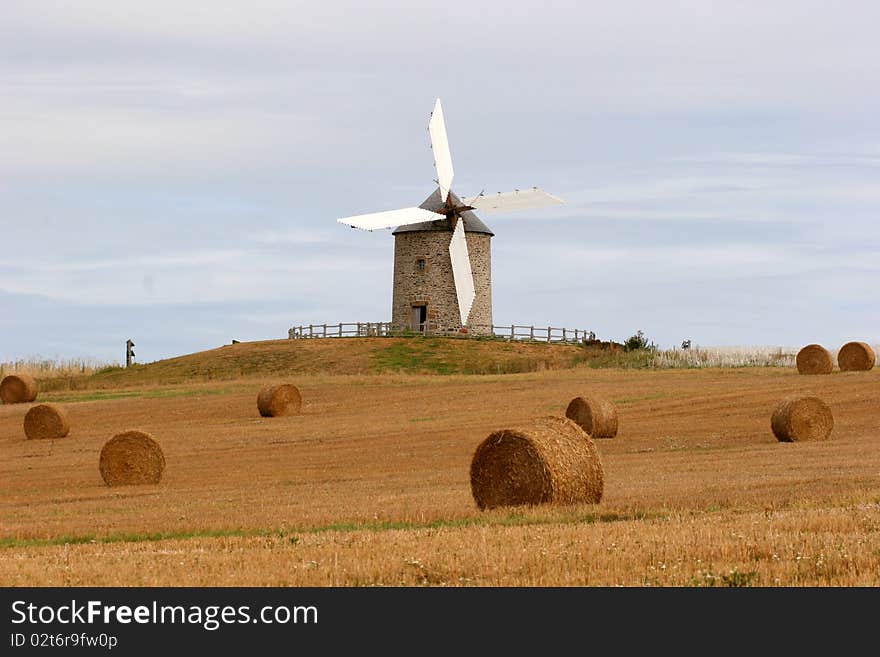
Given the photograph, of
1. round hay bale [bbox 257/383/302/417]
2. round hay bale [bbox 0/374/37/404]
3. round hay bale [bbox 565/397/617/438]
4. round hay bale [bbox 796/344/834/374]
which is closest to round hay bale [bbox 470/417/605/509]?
round hay bale [bbox 565/397/617/438]

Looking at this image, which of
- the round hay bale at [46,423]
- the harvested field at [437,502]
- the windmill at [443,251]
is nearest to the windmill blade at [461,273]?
the windmill at [443,251]

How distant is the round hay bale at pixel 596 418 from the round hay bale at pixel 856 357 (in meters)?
18.2

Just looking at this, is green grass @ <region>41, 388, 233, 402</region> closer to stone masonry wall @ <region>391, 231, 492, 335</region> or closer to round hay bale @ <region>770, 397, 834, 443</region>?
stone masonry wall @ <region>391, 231, 492, 335</region>

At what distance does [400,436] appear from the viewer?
34.5m

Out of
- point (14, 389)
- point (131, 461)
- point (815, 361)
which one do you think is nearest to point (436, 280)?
point (14, 389)

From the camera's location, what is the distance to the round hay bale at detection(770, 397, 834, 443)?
2953 centimetres

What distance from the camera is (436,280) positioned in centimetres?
7344

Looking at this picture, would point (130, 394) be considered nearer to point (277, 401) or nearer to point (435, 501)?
point (277, 401)

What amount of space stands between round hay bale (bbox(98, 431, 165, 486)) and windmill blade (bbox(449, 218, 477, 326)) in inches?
1849

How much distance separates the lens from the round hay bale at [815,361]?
48.2 meters

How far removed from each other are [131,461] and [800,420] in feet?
49.0

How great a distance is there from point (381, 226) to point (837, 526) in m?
58.4
